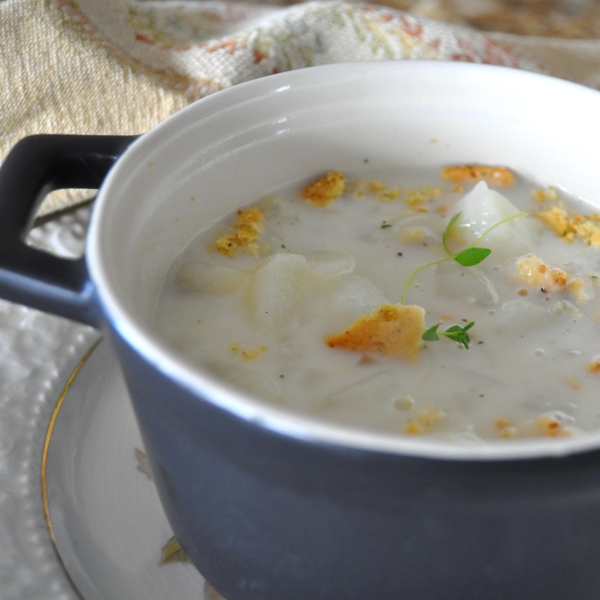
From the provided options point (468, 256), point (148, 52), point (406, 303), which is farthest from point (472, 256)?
point (148, 52)

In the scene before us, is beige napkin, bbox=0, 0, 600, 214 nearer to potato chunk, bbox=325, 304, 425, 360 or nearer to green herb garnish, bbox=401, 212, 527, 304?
green herb garnish, bbox=401, 212, 527, 304

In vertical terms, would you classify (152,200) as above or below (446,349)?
above

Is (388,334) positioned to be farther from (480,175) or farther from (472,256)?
(480,175)

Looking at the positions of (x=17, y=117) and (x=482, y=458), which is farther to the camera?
(x=17, y=117)

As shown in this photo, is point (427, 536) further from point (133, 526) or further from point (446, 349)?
point (133, 526)

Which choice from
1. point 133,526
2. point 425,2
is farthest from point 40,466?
point 425,2

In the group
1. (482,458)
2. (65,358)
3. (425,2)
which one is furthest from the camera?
(425,2)

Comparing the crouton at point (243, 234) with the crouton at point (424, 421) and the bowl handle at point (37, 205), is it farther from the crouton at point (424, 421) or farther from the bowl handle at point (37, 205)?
the crouton at point (424, 421)
